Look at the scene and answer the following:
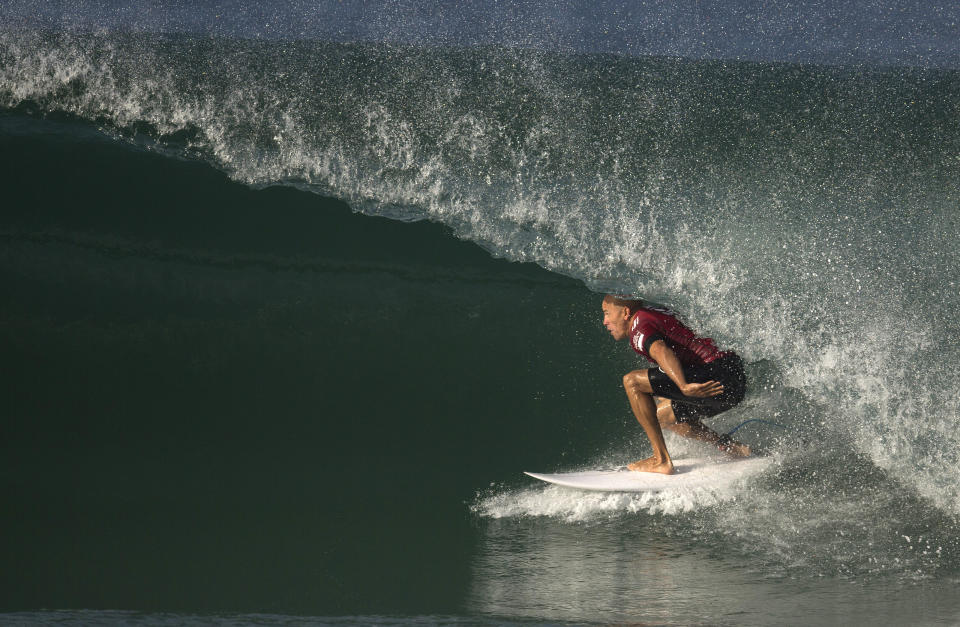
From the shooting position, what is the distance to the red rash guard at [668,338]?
3.66m

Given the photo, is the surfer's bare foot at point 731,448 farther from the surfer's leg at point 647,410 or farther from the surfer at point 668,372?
the surfer's leg at point 647,410

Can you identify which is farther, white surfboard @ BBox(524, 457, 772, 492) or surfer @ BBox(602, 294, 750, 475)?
white surfboard @ BBox(524, 457, 772, 492)

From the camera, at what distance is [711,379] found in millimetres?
3775

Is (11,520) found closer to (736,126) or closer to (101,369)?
(101,369)

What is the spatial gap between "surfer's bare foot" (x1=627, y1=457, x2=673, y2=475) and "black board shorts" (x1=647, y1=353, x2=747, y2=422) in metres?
0.33

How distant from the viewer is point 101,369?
4.74 m

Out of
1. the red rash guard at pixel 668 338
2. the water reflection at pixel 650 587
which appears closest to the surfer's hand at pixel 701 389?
the red rash guard at pixel 668 338

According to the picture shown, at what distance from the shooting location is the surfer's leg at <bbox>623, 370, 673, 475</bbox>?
3801 millimetres

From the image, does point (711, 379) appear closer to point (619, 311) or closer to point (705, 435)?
A: point (705, 435)

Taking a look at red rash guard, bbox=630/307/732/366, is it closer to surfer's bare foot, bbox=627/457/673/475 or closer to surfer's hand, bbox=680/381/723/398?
surfer's hand, bbox=680/381/723/398

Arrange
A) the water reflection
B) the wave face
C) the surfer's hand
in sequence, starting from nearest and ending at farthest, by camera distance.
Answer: the water reflection
the surfer's hand
the wave face

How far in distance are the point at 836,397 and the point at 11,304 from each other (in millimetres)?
5205

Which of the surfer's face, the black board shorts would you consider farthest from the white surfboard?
the surfer's face

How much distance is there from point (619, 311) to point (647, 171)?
1.76 metres
